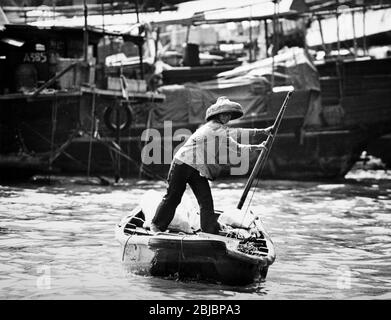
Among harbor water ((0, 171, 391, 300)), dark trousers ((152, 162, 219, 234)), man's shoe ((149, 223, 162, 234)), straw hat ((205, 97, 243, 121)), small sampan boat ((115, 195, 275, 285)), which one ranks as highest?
straw hat ((205, 97, 243, 121))

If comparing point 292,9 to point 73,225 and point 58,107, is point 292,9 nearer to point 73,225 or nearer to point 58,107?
point 58,107

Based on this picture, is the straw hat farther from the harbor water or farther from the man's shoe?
the harbor water

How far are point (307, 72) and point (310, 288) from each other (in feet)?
40.5

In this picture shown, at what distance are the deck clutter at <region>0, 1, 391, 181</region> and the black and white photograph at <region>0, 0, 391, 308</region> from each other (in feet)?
0.14

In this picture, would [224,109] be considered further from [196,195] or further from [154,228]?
[154,228]

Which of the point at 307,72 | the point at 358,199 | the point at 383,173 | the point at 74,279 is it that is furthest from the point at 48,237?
the point at 383,173

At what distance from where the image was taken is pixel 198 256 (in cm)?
709

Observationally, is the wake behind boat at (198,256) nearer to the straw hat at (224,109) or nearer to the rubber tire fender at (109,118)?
the straw hat at (224,109)

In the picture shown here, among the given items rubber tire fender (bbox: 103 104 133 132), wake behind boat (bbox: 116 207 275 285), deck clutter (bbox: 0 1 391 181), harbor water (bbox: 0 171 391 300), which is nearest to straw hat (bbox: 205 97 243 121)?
wake behind boat (bbox: 116 207 275 285)

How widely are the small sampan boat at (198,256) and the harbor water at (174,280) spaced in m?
0.11

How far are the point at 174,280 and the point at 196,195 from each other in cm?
94

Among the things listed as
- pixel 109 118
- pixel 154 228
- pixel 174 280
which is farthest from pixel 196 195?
pixel 109 118

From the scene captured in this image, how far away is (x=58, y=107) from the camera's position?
1802 centimetres

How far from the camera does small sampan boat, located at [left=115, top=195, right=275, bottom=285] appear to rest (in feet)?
23.0
